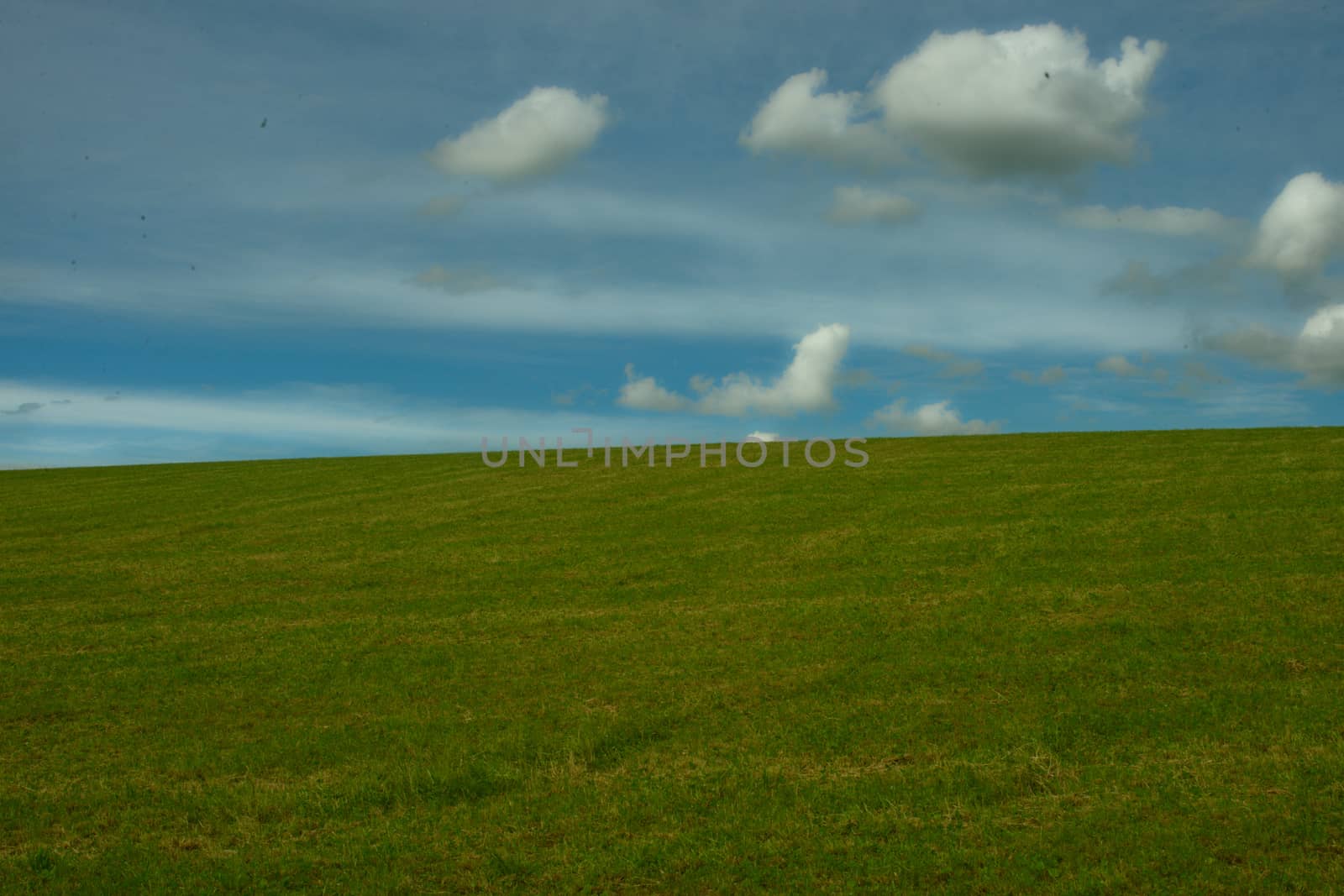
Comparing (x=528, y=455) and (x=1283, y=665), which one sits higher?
(x=528, y=455)

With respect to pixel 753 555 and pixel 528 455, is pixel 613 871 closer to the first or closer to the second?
pixel 753 555

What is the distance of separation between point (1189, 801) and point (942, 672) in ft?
13.2

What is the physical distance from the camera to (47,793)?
10047mm

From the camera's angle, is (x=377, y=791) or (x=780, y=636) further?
(x=780, y=636)

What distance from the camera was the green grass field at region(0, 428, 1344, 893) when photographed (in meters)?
8.04

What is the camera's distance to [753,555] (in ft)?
65.1

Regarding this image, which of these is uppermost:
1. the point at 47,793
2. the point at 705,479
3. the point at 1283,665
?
the point at 705,479

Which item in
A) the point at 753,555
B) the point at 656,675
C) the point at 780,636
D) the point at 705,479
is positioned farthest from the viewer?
the point at 705,479

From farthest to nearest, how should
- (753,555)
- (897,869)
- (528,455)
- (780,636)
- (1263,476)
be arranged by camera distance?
(528,455) < (1263,476) < (753,555) < (780,636) < (897,869)

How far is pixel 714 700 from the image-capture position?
1180cm

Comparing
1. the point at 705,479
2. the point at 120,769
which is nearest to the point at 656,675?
the point at 120,769

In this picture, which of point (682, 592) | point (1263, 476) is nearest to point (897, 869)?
point (682, 592)

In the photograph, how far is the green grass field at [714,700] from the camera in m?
8.04

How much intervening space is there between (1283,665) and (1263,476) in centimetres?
→ 1416
